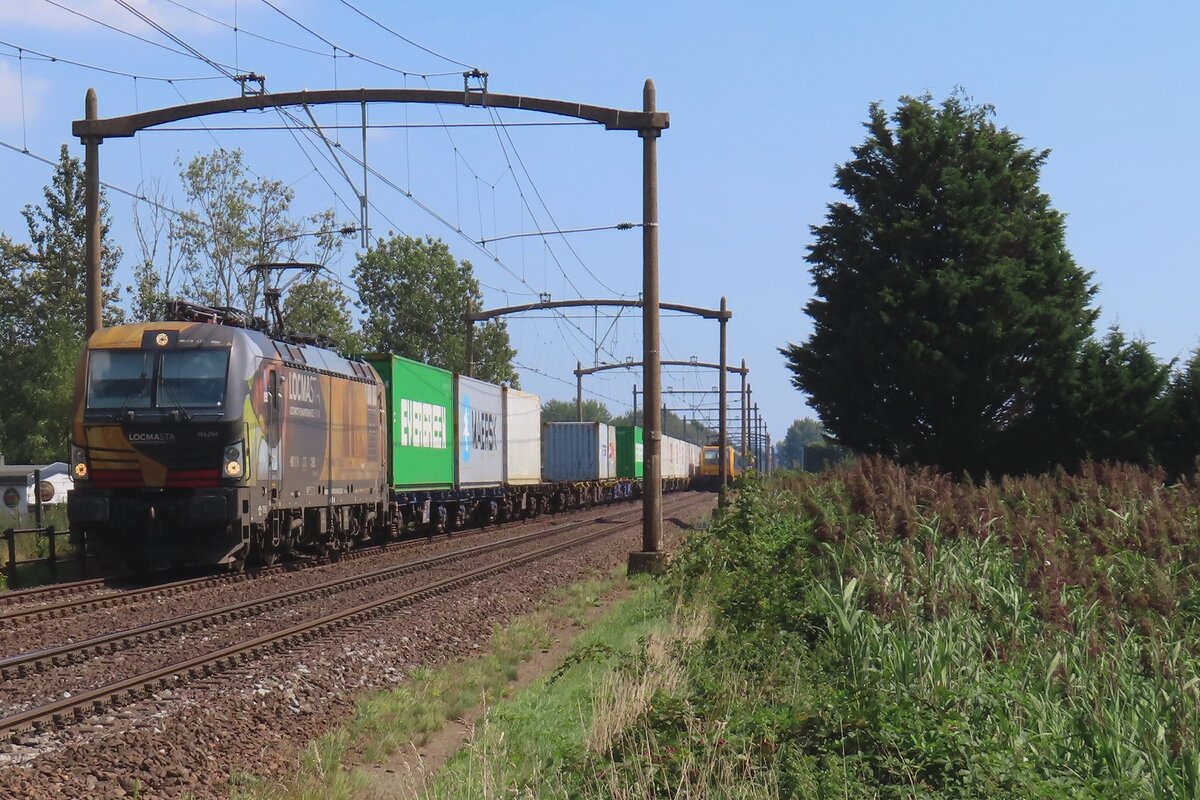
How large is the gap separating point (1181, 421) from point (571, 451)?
1010 inches

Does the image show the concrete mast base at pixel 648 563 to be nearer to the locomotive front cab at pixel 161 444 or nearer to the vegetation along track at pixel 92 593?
the vegetation along track at pixel 92 593

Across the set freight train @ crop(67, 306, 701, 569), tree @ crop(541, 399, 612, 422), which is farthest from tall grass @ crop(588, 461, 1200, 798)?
tree @ crop(541, 399, 612, 422)

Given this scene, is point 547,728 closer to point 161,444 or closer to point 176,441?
point 176,441

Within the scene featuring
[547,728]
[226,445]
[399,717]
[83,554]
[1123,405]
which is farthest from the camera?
[1123,405]

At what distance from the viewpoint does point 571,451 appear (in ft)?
158

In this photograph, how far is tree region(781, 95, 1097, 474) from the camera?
2600 cm

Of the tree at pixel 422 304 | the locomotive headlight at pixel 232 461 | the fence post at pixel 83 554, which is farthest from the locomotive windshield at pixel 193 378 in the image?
the tree at pixel 422 304

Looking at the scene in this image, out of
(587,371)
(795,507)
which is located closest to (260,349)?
(795,507)

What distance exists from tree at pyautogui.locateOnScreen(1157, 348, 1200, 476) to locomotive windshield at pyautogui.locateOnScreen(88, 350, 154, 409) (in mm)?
18536

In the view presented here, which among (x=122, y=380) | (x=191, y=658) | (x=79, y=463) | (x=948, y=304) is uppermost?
(x=948, y=304)

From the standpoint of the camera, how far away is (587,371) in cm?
5403

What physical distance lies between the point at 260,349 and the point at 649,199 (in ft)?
20.0

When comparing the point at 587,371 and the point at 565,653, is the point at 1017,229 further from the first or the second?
the point at 587,371

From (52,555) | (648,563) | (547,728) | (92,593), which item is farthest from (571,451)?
(547,728)
